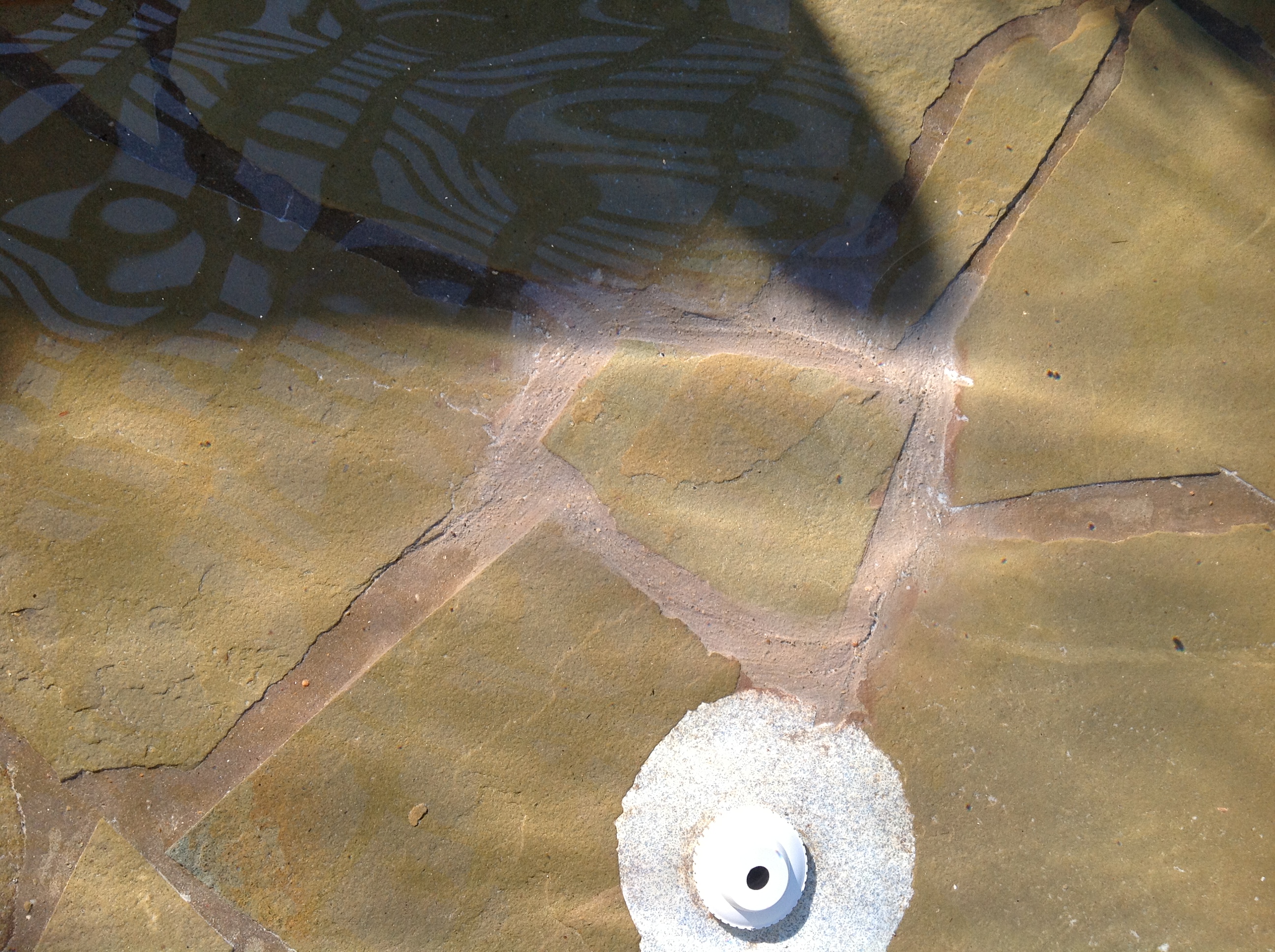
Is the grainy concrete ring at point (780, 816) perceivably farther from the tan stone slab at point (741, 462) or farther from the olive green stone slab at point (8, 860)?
the olive green stone slab at point (8, 860)

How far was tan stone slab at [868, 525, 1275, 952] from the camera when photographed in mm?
3189

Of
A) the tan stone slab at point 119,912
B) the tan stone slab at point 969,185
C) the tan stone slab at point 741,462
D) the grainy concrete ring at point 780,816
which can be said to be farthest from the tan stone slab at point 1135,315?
the tan stone slab at point 119,912

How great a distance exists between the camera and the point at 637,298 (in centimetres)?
333

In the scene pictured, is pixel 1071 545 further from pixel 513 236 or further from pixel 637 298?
pixel 513 236

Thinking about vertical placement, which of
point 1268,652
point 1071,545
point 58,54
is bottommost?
point 1268,652

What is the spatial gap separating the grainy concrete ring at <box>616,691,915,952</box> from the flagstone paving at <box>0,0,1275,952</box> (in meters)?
0.10

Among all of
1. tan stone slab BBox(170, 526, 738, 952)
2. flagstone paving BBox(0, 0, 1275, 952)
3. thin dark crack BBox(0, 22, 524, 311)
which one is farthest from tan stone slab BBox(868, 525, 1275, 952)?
thin dark crack BBox(0, 22, 524, 311)

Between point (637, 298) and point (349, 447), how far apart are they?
1448 mm

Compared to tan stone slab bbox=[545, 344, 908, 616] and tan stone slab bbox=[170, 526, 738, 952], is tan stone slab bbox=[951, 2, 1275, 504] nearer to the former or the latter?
tan stone slab bbox=[545, 344, 908, 616]

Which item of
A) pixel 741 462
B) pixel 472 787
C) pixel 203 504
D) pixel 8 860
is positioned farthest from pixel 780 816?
pixel 8 860

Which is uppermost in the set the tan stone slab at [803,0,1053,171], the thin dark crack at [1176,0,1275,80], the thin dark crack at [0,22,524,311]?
the thin dark crack at [1176,0,1275,80]

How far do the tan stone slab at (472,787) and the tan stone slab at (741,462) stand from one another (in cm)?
44

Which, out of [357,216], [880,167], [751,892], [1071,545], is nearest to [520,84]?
[357,216]

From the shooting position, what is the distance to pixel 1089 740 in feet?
10.6
